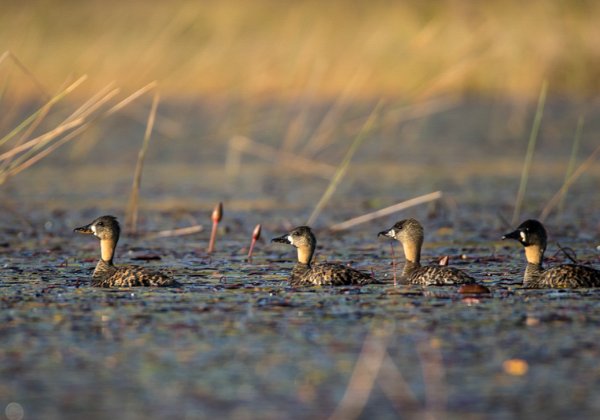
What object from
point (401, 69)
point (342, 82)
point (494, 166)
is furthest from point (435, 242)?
point (401, 69)

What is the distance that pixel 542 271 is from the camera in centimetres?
908

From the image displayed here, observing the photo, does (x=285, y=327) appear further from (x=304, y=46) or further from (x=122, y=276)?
(x=304, y=46)

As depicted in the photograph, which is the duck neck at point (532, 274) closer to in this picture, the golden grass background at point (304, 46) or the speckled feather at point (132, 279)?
the speckled feather at point (132, 279)

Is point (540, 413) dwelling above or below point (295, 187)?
below

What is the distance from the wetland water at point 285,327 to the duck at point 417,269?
264 millimetres

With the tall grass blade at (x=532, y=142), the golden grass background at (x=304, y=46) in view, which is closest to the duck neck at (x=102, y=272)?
the tall grass blade at (x=532, y=142)

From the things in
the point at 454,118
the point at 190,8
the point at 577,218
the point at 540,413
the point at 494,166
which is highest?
the point at 190,8

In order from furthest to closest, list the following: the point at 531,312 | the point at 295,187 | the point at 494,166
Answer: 1. the point at 494,166
2. the point at 295,187
3. the point at 531,312

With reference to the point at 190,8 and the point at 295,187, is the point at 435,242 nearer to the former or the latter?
the point at 295,187

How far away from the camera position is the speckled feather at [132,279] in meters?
8.77

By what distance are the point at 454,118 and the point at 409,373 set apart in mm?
17759

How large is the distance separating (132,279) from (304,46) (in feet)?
35.1

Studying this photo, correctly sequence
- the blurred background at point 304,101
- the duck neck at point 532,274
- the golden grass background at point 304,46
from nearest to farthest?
the duck neck at point 532,274
the blurred background at point 304,101
the golden grass background at point 304,46

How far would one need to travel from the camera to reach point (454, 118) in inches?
925
